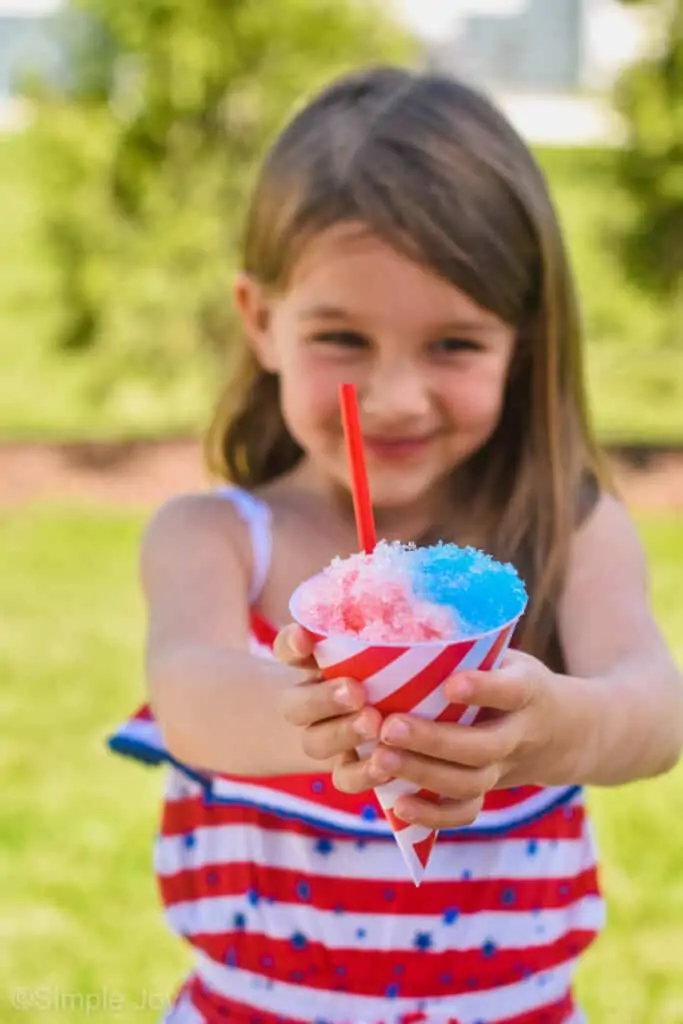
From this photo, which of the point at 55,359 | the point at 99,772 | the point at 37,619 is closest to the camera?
the point at 99,772

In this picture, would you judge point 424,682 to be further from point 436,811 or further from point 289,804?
point 289,804

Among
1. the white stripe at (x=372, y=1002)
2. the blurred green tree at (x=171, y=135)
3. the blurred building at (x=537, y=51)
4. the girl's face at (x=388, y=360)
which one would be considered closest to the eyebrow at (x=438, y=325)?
the girl's face at (x=388, y=360)

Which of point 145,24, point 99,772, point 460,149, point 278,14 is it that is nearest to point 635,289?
point 278,14

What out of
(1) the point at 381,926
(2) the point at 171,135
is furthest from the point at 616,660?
(2) the point at 171,135

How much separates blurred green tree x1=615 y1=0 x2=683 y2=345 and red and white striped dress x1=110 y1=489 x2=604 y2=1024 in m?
6.16

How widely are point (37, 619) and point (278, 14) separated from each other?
328cm

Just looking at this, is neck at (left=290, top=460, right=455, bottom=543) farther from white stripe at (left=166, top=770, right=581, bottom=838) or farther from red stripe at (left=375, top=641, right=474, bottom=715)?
red stripe at (left=375, top=641, right=474, bottom=715)

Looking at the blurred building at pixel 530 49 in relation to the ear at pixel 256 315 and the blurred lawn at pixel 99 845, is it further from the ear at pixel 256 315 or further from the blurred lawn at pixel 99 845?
the ear at pixel 256 315

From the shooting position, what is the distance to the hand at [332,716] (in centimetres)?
115

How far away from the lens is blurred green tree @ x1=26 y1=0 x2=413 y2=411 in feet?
21.7

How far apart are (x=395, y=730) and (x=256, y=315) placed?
95cm

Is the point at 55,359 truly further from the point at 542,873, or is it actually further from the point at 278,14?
the point at 542,873

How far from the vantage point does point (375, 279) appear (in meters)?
1.65

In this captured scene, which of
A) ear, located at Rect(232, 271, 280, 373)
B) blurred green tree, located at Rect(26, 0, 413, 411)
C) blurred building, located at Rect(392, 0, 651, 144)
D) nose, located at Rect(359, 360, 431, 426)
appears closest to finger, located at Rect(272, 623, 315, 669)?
nose, located at Rect(359, 360, 431, 426)
